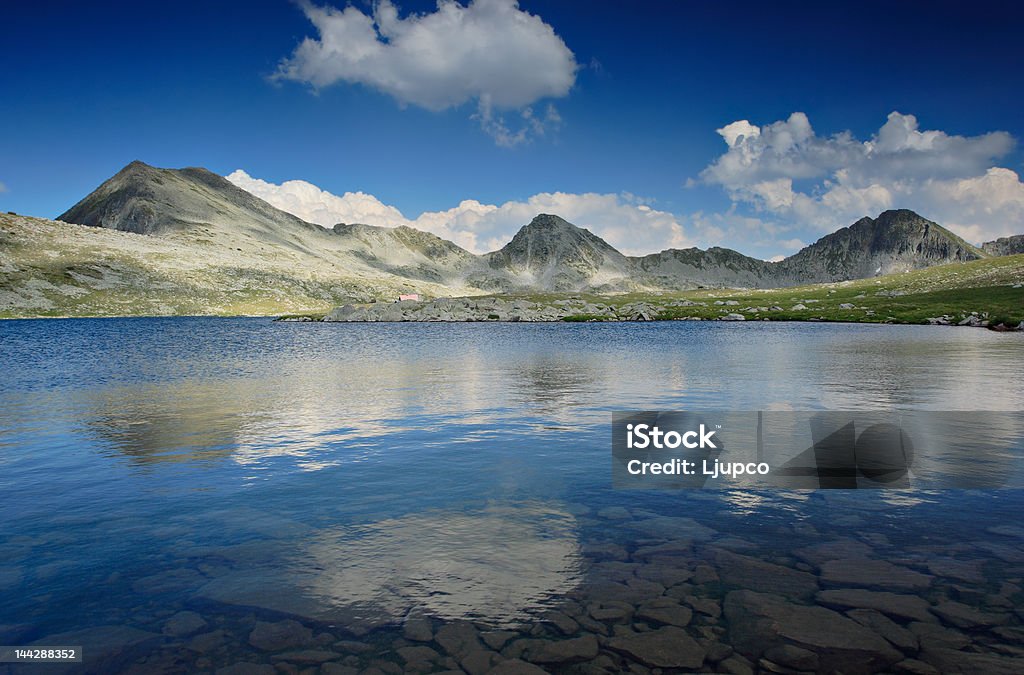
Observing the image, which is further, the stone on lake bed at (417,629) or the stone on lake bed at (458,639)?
the stone on lake bed at (417,629)

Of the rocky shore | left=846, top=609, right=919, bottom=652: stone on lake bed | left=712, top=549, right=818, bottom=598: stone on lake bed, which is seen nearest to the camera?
left=846, top=609, right=919, bottom=652: stone on lake bed

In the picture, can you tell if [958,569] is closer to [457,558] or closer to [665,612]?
[665,612]

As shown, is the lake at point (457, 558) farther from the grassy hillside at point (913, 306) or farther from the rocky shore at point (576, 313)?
the rocky shore at point (576, 313)

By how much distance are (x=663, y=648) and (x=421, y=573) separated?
14.4 feet

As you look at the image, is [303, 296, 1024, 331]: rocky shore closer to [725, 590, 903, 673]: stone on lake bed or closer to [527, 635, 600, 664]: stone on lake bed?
[725, 590, 903, 673]: stone on lake bed

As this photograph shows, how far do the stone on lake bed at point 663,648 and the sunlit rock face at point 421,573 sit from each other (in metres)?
1.60

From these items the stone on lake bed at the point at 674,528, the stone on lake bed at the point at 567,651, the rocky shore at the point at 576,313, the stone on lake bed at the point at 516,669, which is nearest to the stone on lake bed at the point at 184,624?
the stone on lake bed at the point at 516,669

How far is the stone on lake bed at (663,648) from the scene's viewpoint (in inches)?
307

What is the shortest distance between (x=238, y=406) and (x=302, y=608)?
2260 cm

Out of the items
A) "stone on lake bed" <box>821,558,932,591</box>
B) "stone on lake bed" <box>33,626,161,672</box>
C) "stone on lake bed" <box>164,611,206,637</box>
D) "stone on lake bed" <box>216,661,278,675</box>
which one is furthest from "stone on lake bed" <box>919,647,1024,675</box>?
"stone on lake bed" <box>33,626,161,672</box>

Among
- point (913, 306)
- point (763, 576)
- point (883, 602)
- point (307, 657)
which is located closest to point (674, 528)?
point (763, 576)

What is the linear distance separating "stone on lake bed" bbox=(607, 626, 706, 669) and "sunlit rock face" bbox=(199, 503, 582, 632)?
1.60 meters

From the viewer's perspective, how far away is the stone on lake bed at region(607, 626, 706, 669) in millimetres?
7809

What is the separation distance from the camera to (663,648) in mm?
8133
